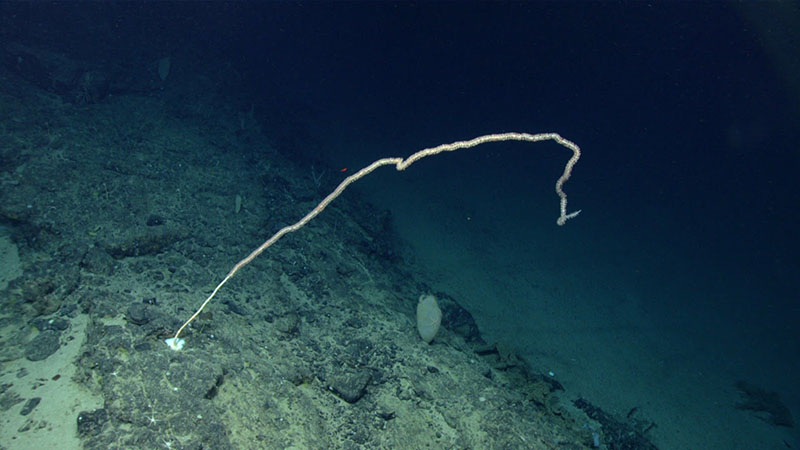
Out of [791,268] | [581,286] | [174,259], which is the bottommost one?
[174,259]

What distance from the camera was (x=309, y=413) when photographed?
2.71 meters

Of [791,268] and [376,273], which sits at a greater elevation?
[791,268]

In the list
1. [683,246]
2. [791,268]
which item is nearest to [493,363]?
[683,246]

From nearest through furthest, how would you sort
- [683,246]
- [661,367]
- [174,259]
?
[174,259] < [661,367] < [683,246]

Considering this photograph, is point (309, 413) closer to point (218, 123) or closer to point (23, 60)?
point (218, 123)

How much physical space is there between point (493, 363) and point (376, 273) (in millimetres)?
2018

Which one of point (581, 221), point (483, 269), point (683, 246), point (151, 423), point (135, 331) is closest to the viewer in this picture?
point (151, 423)

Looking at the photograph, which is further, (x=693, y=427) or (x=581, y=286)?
(x=581, y=286)

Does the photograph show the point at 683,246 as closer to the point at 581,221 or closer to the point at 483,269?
the point at 581,221

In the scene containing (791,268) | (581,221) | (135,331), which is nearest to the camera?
(135,331)

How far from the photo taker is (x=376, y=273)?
5098 mm

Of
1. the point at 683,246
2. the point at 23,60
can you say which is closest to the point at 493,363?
the point at 23,60

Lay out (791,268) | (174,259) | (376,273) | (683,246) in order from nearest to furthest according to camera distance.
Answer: (174,259) < (376,273) < (683,246) < (791,268)

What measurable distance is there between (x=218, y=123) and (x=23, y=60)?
132 inches
